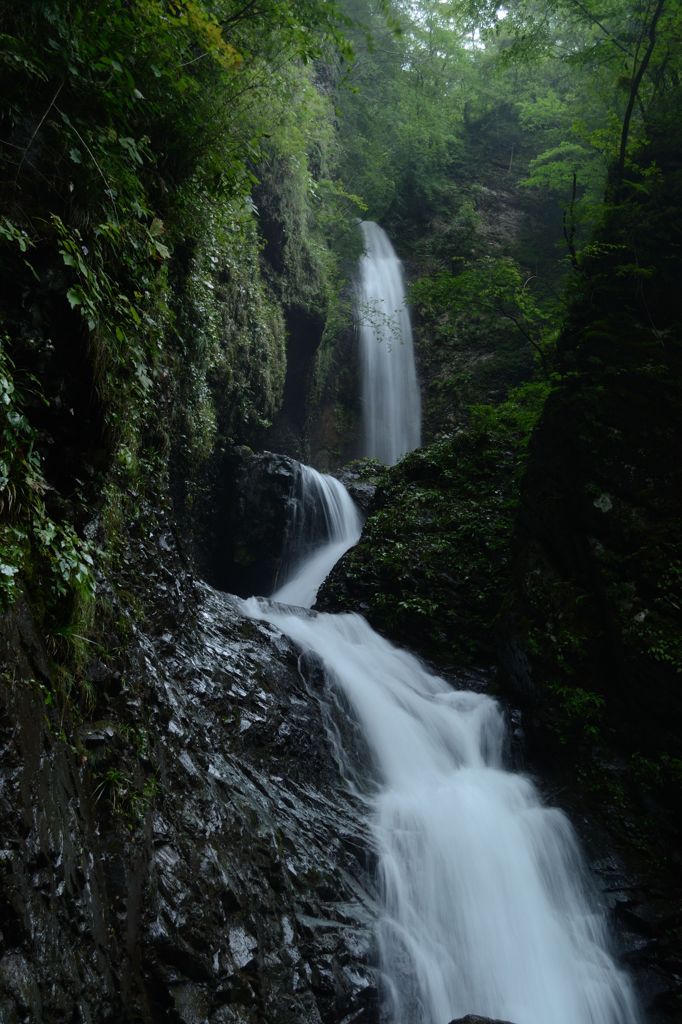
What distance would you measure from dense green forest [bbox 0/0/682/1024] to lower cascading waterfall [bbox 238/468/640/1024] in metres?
0.45

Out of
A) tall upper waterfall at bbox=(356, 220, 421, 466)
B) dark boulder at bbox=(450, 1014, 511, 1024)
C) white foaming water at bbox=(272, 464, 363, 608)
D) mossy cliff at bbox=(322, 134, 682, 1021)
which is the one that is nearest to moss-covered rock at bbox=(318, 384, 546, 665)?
mossy cliff at bbox=(322, 134, 682, 1021)

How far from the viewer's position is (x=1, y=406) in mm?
3084

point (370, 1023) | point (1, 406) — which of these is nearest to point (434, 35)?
point (1, 406)

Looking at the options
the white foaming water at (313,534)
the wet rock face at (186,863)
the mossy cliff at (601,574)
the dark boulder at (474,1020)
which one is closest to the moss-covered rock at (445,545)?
the mossy cliff at (601,574)

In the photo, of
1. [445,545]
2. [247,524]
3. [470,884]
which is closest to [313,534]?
[247,524]

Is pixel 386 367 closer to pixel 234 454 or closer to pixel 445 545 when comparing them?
pixel 234 454

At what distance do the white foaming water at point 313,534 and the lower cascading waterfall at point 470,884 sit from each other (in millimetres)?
4089

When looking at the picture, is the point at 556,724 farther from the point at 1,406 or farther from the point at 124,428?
the point at 1,406

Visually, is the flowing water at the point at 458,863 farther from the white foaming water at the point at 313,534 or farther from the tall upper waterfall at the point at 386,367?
the tall upper waterfall at the point at 386,367

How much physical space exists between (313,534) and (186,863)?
8.84 metres

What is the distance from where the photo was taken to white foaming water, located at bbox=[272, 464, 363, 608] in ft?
38.5

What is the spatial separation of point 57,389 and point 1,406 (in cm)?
77

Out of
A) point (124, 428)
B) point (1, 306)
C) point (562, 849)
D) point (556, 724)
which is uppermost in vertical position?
point (1, 306)

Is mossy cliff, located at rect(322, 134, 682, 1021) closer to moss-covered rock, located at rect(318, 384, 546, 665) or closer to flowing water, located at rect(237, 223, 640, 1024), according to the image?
moss-covered rock, located at rect(318, 384, 546, 665)
